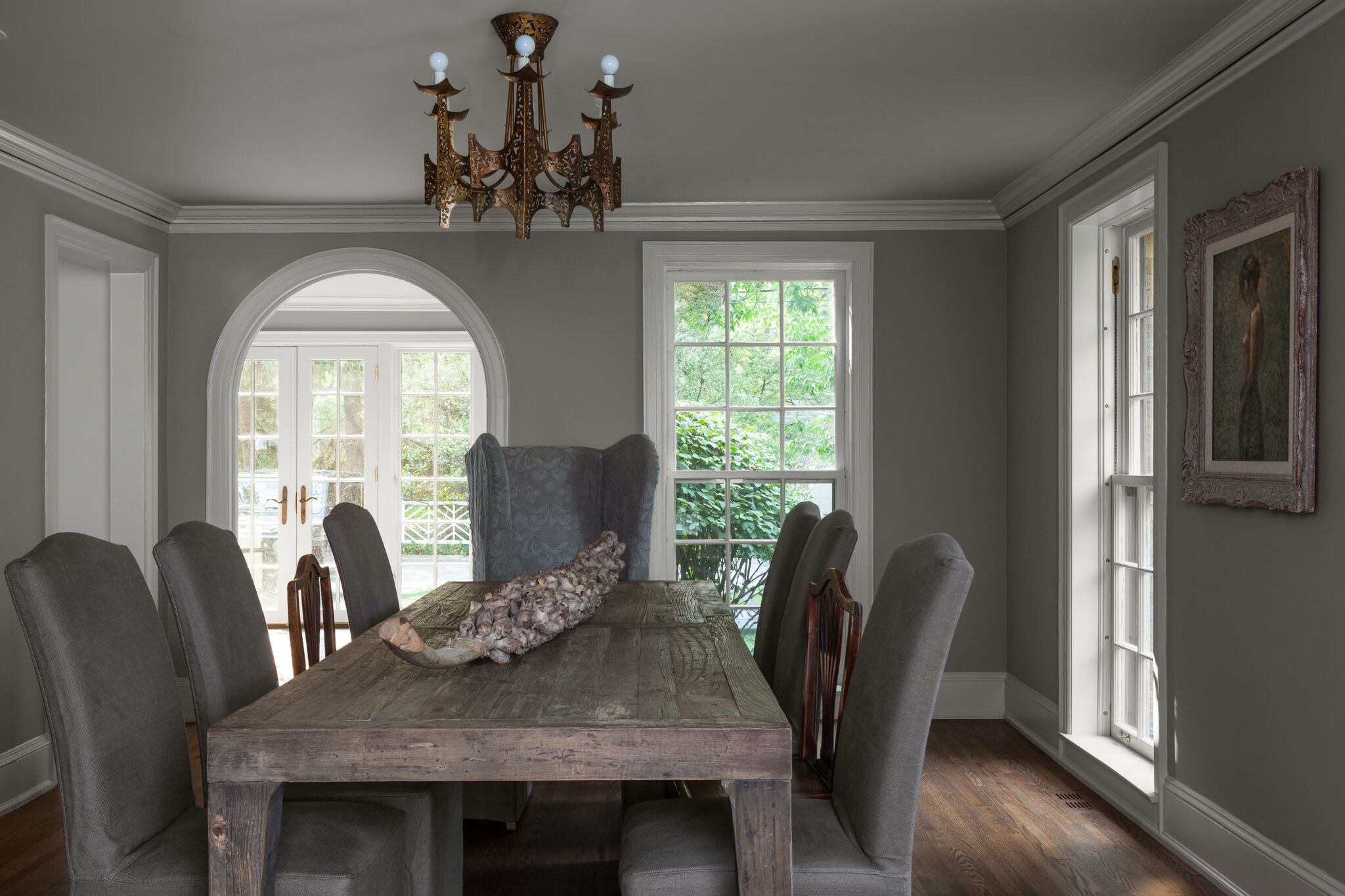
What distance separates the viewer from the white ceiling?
2.70 metres

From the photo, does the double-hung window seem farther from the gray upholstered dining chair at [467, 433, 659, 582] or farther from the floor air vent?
the gray upholstered dining chair at [467, 433, 659, 582]

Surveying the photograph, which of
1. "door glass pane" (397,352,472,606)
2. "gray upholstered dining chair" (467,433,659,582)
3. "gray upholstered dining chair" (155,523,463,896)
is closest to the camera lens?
"gray upholstered dining chair" (155,523,463,896)

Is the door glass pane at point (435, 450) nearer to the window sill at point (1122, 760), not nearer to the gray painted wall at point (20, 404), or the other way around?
the gray painted wall at point (20, 404)

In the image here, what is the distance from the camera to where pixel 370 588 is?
9.56 ft

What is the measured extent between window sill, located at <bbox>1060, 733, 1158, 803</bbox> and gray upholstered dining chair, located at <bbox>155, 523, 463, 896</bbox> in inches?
92.9

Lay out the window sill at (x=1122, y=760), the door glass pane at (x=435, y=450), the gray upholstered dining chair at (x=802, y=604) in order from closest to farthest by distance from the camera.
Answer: the gray upholstered dining chair at (x=802, y=604) < the window sill at (x=1122, y=760) < the door glass pane at (x=435, y=450)

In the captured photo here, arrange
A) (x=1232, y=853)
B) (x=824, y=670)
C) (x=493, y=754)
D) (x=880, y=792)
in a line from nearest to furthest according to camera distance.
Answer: (x=493, y=754) < (x=880, y=792) < (x=824, y=670) < (x=1232, y=853)

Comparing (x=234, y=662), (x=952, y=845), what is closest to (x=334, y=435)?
(x=234, y=662)

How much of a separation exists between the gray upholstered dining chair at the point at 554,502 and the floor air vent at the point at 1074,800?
1789mm

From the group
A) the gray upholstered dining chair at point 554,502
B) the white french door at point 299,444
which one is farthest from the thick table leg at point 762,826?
the white french door at point 299,444

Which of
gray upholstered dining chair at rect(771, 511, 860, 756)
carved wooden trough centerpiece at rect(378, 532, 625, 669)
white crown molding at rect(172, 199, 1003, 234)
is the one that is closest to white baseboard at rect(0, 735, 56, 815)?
white crown molding at rect(172, 199, 1003, 234)

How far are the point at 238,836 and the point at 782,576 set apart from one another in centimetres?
179

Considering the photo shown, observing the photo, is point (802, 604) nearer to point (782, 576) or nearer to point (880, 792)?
point (782, 576)

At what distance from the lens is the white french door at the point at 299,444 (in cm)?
717
